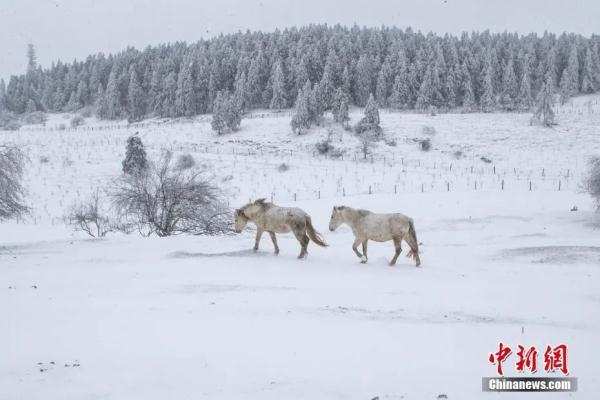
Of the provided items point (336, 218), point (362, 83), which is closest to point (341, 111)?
point (362, 83)

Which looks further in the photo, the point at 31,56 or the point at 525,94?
the point at 31,56

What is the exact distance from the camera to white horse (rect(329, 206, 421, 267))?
1123 centimetres

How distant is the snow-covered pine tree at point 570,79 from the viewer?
91.1 metres

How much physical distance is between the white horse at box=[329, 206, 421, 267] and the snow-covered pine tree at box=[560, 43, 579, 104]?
93328 mm

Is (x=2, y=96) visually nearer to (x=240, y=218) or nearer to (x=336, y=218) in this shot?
(x=240, y=218)

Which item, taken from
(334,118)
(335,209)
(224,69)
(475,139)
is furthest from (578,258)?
(224,69)

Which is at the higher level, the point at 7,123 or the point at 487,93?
the point at 487,93

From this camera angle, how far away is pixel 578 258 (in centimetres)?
1233

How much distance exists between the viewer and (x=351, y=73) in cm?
9188

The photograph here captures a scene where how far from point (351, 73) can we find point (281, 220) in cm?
8510

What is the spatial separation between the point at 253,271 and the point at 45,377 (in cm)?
548

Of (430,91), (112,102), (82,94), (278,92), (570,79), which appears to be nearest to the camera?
(430,91)

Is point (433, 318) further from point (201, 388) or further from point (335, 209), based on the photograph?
point (335, 209)

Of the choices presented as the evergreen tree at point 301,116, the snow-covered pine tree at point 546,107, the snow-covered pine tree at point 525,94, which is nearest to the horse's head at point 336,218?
the evergreen tree at point 301,116
